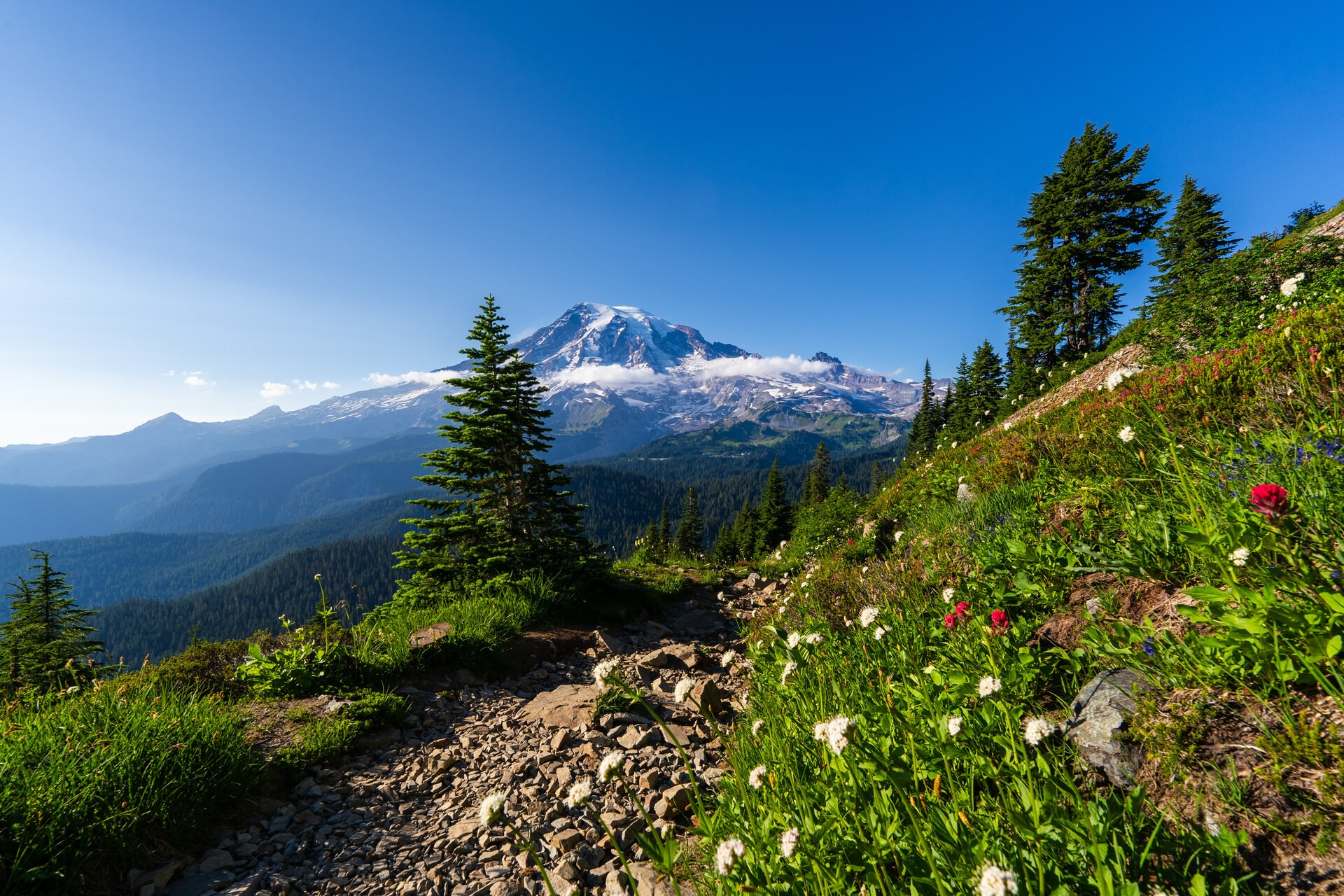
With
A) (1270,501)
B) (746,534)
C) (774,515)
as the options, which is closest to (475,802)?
(1270,501)

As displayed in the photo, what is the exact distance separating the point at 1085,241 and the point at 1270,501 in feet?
99.9

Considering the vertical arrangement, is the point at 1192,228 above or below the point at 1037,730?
above

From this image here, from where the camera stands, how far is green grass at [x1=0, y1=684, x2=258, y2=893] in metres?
2.84

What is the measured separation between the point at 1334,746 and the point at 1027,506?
3.15m

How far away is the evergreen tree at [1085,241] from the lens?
74.9 feet

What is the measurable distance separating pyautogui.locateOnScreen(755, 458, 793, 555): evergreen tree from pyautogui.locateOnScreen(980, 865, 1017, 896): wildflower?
40628mm

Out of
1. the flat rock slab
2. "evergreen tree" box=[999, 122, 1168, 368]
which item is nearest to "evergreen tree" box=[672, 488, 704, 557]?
"evergreen tree" box=[999, 122, 1168, 368]

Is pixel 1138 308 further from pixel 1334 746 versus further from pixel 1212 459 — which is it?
pixel 1334 746

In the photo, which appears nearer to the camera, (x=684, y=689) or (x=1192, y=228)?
(x=684, y=689)

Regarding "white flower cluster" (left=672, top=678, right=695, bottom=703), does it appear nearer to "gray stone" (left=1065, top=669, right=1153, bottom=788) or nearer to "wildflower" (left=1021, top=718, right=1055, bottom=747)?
"wildflower" (left=1021, top=718, right=1055, bottom=747)

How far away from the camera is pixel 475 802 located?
403 cm

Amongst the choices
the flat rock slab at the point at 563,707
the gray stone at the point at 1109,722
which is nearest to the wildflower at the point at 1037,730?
the gray stone at the point at 1109,722

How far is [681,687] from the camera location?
116 inches

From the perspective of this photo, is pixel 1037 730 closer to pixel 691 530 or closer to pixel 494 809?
pixel 494 809
